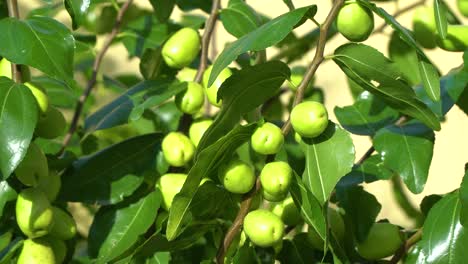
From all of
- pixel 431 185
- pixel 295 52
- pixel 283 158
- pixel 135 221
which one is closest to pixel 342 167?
pixel 283 158

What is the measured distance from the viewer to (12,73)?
100 cm

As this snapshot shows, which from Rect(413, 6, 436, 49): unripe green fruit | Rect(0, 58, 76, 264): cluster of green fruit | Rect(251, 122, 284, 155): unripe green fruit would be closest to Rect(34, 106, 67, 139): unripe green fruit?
Rect(0, 58, 76, 264): cluster of green fruit

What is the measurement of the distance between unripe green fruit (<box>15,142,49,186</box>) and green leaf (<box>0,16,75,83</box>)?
0.27 ft

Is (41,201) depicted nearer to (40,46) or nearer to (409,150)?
(40,46)

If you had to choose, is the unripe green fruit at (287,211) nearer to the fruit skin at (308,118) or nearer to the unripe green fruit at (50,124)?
the fruit skin at (308,118)

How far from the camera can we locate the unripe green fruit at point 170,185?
A: 1058mm

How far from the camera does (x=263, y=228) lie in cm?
93

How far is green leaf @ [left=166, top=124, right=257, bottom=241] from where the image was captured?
3.02 feet

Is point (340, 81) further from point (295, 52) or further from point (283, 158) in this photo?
point (283, 158)

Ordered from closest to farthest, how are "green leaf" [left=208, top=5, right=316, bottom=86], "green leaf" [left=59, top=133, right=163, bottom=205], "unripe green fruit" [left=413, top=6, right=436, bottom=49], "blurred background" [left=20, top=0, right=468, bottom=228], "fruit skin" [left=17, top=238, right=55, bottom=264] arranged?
1. "green leaf" [left=208, top=5, right=316, bottom=86]
2. "fruit skin" [left=17, top=238, right=55, bottom=264]
3. "green leaf" [left=59, top=133, right=163, bottom=205]
4. "unripe green fruit" [left=413, top=6, right=436, bottom=49]
5. "blurred background" [left=20, top=0, right=468, bottom=228]

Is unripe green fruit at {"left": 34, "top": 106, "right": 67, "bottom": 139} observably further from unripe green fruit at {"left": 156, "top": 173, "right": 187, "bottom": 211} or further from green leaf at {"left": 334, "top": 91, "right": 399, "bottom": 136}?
green leaf at {"left": 334, "top": 91, "right": 399, "bottom": 136}

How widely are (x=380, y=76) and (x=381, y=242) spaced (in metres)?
0.21

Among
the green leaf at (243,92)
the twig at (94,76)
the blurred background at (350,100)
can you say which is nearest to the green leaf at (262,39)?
the green leaf at (243,92)

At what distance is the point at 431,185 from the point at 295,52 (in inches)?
58.1
